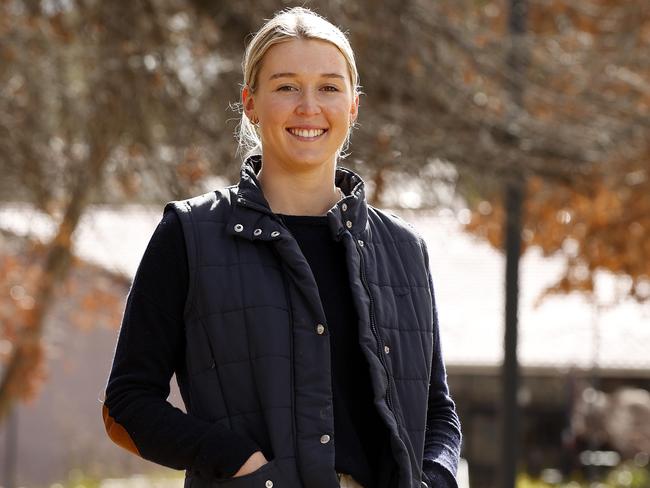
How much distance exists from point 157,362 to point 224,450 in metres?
0.22

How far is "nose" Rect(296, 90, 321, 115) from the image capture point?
8.77ft

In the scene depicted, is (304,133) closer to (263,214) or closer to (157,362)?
(263,214)

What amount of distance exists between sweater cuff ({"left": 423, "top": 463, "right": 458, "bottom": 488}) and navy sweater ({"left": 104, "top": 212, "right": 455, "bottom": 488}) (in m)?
0.17

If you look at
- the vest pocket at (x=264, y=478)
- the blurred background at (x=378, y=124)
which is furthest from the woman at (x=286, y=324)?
the blurred background at (x=378, y=124)

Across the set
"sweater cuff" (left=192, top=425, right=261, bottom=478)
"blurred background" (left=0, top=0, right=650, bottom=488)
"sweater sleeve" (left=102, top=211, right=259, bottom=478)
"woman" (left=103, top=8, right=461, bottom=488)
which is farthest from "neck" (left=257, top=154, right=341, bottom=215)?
"blurred background" (left=0, top=0, right=650, bottom=488)

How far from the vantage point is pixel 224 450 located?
97.7 inches

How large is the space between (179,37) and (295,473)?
5588 mm

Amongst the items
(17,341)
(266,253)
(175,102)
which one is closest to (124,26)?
(175,102)

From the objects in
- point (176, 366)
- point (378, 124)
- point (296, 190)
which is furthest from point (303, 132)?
point (378, 124)

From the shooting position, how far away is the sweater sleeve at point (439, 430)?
9.00 feet

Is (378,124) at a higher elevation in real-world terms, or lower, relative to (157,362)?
higher

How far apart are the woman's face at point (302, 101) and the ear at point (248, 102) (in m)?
0.05

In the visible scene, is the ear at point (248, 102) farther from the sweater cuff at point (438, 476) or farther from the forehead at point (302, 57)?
the sweater cuff at point (438, 476)

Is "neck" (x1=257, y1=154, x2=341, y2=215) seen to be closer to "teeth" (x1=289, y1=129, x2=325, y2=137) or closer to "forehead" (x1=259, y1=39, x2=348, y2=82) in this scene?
"teeth" (x1=289, y1=129, x2=325, y2=137)
